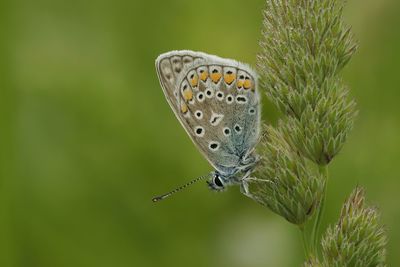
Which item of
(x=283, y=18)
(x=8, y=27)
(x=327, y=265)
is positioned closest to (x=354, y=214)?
(x=327, y=265)

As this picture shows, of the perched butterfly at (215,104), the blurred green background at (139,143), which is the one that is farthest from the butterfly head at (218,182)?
the blurred green background at (139,143)

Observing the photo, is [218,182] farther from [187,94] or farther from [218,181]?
→ [187,94]

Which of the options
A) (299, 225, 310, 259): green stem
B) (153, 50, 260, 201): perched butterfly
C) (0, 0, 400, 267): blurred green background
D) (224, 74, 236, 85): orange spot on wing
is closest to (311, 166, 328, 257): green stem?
(299, 225, 310, 259): green stem

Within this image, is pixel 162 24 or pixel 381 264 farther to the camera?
pixel 162 24

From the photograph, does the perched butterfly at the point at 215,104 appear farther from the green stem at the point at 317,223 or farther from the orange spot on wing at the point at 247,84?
the green stem at the point at 317,223

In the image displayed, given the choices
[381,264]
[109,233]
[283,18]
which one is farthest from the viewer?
[109,233]

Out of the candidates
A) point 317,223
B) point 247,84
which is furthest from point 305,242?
point 247,84

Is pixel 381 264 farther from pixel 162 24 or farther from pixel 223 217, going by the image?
pixel 162 24
